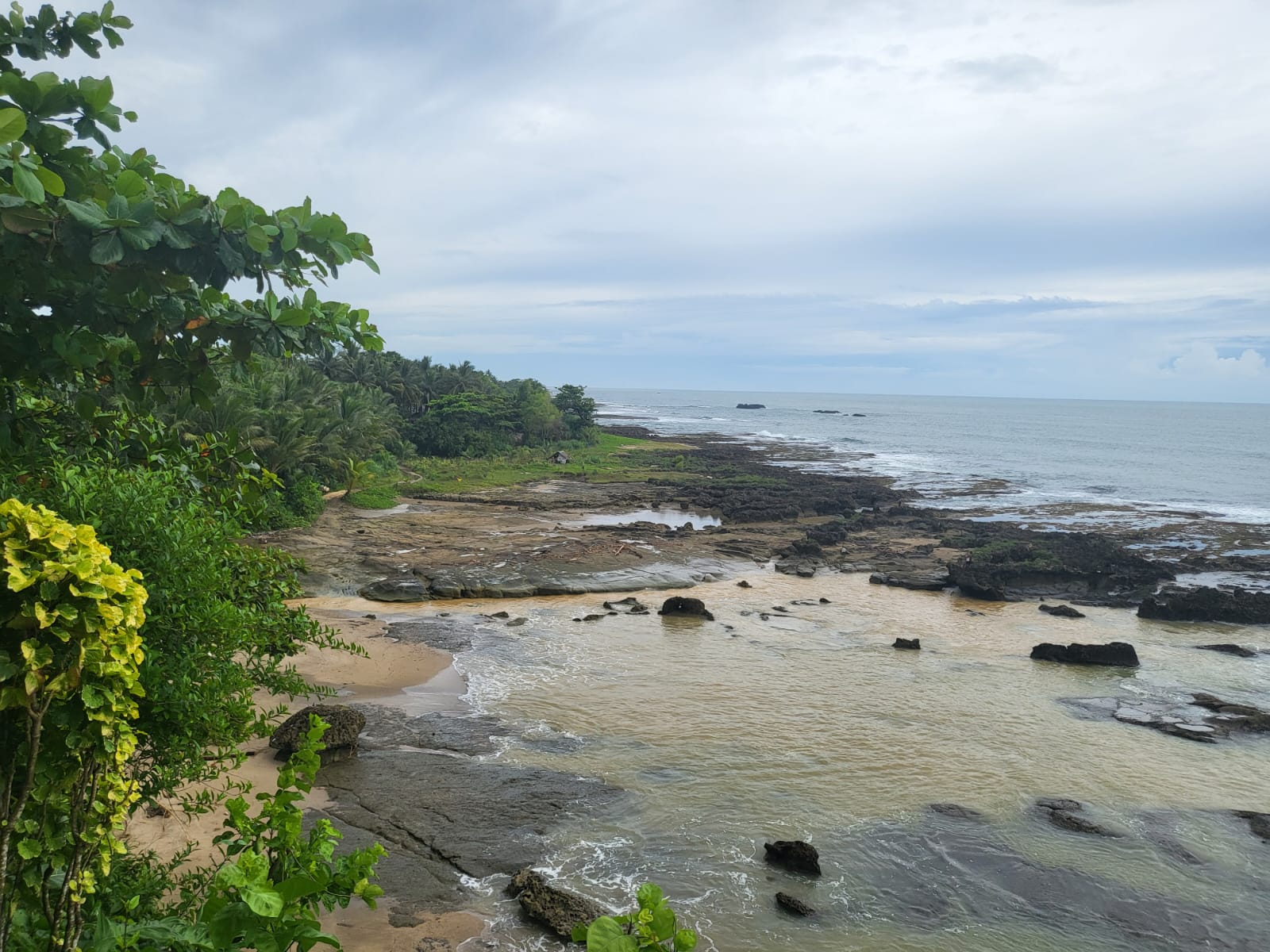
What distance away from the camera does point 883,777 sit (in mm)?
11828

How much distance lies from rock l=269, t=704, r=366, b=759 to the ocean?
115 feet

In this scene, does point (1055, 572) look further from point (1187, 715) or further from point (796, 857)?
point (796, 857)

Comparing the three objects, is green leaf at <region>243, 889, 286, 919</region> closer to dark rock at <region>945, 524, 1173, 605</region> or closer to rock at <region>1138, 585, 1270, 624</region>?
dark rock at <region>945, 524, 1173, 605</region>

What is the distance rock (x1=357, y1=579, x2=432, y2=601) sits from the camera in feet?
70.9

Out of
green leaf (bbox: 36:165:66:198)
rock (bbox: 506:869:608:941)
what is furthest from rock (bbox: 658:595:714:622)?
green leaf (bbox: 36:165:66:198)

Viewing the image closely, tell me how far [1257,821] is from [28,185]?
13.7 metres

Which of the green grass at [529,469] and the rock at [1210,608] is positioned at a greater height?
the green grass at [529,469]

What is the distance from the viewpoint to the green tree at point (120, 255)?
3.54 m

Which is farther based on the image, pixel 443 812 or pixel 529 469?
pixel 529 469

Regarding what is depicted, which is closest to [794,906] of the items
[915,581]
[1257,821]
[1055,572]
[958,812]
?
[958,812]

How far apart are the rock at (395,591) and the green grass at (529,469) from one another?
16819 millimetres

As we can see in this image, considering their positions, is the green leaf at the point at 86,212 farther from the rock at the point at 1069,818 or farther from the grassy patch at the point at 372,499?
the grassy patch at the point at 372,499

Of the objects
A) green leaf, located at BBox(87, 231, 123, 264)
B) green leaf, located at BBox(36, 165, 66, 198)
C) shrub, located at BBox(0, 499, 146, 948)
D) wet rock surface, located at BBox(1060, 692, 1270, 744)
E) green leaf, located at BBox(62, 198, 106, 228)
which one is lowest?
wet rock surface, located at BBox(1060, 692, 1270, 744)

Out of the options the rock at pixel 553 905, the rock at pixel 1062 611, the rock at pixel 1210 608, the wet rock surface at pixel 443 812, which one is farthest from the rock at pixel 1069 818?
the rock at pixel 1210 608
